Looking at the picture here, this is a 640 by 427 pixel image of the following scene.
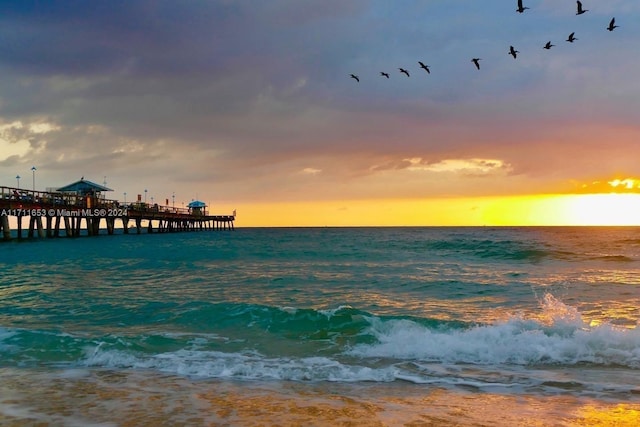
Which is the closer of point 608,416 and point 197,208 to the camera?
point 608,416

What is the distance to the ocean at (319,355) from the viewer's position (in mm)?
7129

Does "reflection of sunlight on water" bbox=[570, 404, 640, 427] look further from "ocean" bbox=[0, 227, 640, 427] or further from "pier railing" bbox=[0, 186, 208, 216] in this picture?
"pier railing" bbox=[0, 186, 208, 216]

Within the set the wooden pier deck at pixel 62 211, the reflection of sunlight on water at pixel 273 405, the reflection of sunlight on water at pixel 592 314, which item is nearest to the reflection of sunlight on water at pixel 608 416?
the reflection of sunlight on water at pixel 273 405

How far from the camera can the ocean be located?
23.4ft

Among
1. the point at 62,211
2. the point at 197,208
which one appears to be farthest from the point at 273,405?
the point at 197,208

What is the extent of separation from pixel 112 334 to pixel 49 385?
4.19 meters

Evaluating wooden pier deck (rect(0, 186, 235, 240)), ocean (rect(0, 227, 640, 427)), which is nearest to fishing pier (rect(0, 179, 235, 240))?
wooden pier deck (rect(0, 186, 235, 240))

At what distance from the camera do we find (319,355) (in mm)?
10836

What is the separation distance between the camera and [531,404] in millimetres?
7480

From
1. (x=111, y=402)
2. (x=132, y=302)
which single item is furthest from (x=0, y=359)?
(x=132, y=302)

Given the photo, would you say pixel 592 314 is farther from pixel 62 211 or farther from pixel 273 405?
pixel 62 211

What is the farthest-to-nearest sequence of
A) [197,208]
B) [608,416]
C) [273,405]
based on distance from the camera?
[197,208], [273,405], [608,416]

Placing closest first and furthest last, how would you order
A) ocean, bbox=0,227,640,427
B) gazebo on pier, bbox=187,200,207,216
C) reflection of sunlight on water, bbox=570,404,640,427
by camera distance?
1. reflection of sunlight on water, bbox=570,404,640,427
2. ocean, bbox=0,227,640,427
3. gazebo on pier, bbox=187,200,207,216

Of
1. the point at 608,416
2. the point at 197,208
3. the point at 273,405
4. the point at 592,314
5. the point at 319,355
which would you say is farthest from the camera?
the point at 197,208
